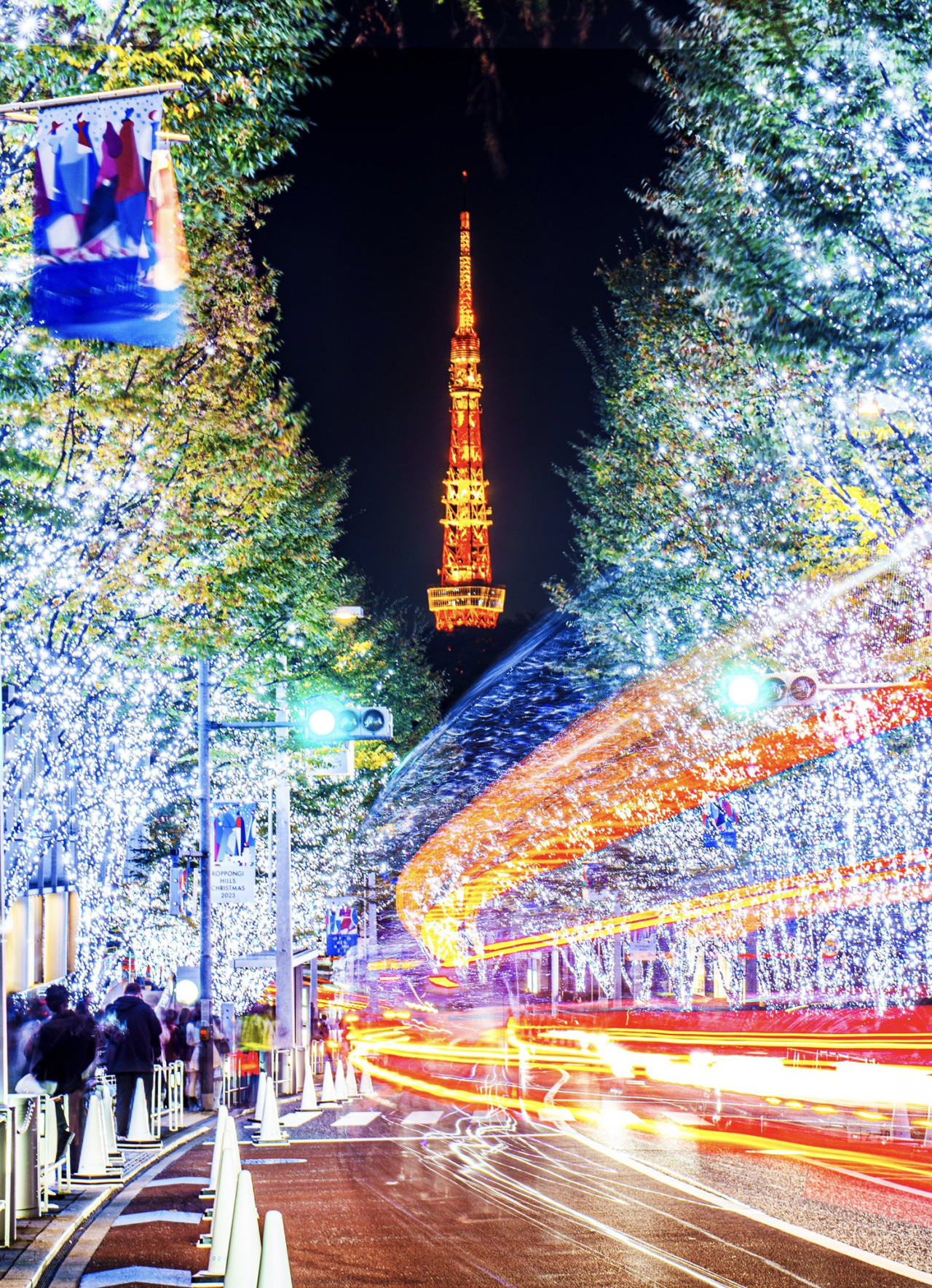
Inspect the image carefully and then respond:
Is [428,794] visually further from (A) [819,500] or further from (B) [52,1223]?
(B) [52,1223]

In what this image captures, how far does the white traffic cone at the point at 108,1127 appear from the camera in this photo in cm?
1441

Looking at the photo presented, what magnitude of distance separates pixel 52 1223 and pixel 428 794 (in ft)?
207

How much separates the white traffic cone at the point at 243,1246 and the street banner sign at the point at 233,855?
60.6 ft

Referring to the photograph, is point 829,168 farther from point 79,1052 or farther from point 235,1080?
point 235,1080

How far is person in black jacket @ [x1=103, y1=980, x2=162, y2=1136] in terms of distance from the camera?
56.0 ft

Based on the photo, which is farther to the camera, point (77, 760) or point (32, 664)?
point (77, 760)

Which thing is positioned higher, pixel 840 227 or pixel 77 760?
pixel 840 227

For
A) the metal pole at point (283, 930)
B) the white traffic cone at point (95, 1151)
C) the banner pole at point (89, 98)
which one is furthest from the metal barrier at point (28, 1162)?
the metal pole at point (283, 930)

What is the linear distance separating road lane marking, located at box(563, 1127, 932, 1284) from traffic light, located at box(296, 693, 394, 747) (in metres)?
5.13

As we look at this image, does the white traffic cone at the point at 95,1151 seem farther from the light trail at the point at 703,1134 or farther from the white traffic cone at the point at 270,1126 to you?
the light trail at the point at 703,1134

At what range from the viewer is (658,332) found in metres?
25.4

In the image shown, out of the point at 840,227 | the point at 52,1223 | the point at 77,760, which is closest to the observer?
the point at 52,1223

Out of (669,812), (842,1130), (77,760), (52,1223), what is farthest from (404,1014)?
(52,1223)

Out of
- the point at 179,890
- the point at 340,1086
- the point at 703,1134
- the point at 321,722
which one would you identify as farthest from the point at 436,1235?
the point at 179,890
